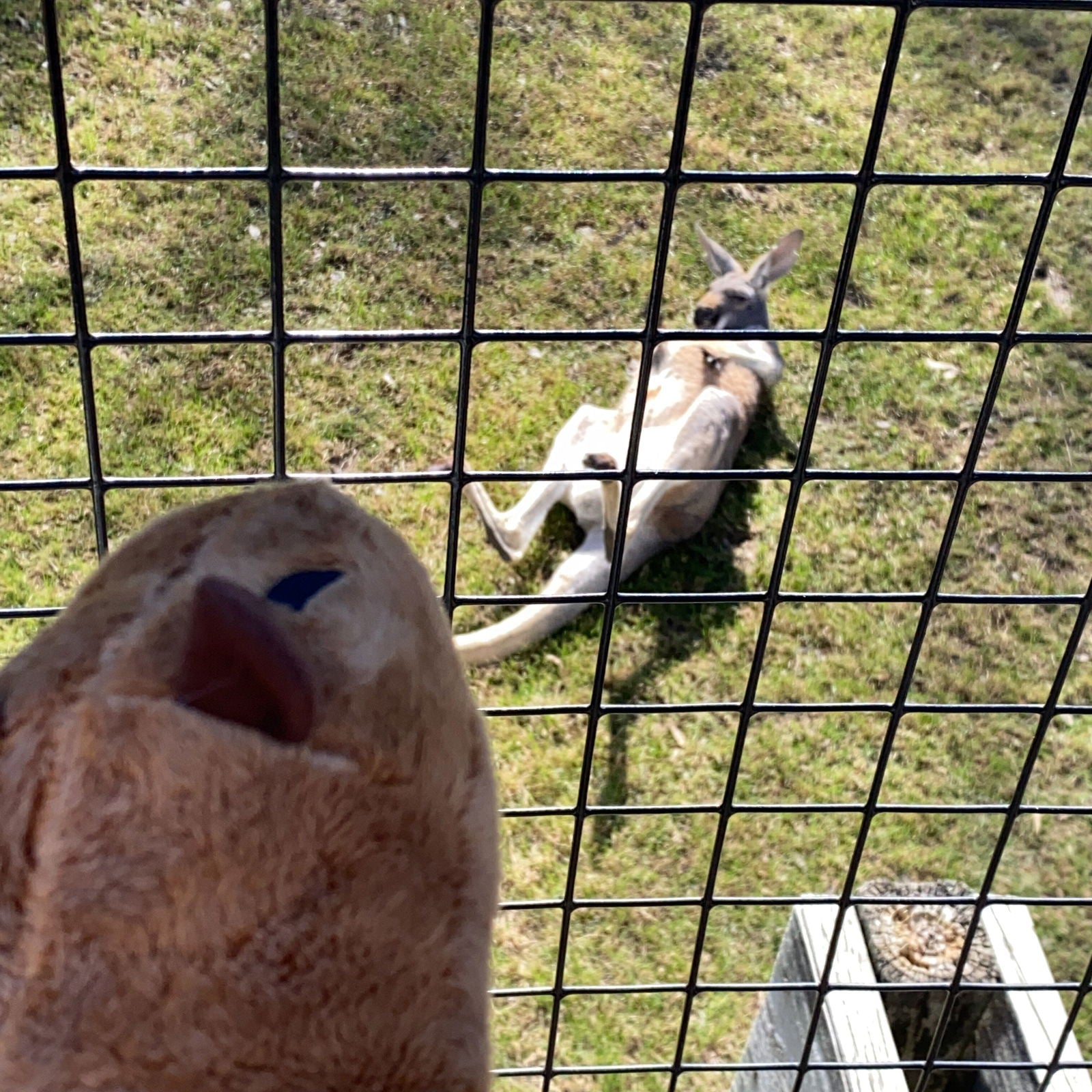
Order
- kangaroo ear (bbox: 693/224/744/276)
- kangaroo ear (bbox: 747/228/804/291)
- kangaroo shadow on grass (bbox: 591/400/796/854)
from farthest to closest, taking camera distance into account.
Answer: kangaroo ear (bbox: 693/224/744/276), kangaroo ear (bbox: 747/228/804/291), kangaroo shadow on grass (bbox: 591/400/796/854)

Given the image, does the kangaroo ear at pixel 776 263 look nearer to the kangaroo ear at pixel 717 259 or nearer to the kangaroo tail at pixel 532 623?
the kangaroo ear at pixel 717 259

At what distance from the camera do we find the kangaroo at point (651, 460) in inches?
109

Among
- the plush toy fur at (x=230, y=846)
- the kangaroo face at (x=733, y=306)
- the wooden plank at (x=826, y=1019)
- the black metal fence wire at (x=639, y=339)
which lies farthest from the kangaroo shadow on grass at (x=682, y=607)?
the plush toy fur at (x=230, y=846)

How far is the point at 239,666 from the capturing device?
→ 49 cm

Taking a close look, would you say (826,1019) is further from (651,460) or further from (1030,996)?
(651,460)

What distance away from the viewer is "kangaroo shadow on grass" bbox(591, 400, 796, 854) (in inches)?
103

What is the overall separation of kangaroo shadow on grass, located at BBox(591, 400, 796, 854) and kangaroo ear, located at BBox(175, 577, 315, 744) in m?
2.07

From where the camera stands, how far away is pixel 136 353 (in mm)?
3023

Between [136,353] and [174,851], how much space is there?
2742 millimetres

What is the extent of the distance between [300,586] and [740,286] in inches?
126

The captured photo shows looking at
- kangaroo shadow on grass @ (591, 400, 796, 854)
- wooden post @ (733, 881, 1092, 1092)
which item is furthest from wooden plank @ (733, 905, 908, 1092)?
kangaroo shadow on grass @ (591, 400, 796, 854)

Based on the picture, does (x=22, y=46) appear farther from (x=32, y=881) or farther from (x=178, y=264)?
(x=32, y=881)

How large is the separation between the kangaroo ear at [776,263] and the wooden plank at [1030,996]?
2251 millimetres

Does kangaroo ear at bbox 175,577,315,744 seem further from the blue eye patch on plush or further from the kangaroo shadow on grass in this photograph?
the kangaroo shadow on grass
